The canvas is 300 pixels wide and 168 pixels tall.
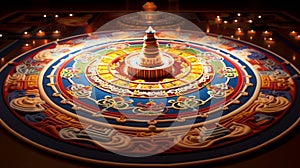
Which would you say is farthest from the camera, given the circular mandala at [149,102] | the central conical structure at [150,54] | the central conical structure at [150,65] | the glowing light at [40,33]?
the glowing light at [40,33]

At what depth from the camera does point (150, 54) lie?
181 inches

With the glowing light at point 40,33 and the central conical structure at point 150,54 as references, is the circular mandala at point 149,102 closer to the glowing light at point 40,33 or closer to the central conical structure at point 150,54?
the central conical structure at point 150,54

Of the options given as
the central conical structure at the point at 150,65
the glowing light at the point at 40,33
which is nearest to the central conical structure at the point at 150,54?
the central conical structure at the point at 150,65

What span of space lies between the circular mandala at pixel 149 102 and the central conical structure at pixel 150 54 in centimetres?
10

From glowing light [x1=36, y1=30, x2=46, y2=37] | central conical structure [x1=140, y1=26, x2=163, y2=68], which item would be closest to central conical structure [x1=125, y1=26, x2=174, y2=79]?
central conical structure [x1=140, y1=26, x2=163, y2=68]

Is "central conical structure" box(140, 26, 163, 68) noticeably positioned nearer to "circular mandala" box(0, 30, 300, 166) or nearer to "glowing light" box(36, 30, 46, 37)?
"circular mandala" box(0, 30, 300, 166)

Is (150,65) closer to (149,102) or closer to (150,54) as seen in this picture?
(150,54)

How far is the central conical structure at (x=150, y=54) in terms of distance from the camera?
459 centimetres

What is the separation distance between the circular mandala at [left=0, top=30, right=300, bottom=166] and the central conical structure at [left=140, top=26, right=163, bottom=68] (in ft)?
0.32

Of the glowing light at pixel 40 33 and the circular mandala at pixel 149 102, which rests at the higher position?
the glowing light at pixel 40 33

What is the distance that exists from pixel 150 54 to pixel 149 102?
900 millimetres

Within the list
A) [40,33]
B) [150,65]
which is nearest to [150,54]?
[150,65]

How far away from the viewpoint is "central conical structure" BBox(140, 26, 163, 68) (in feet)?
15.1

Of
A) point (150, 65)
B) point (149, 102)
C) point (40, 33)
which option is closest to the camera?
point (149, 102)
